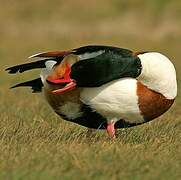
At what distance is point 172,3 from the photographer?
2875 centimetres

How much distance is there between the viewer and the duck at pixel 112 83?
6.01 m

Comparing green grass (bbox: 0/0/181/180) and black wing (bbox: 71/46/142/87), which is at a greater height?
black wing (bbox: 71/46/142/87)

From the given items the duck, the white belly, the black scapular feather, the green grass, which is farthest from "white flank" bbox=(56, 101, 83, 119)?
the black scapular feather

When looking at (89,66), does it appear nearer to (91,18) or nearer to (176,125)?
(176,125)

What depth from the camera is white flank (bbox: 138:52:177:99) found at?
6.01 metres

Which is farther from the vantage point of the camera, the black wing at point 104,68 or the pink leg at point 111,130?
the pink leg at point 111,130

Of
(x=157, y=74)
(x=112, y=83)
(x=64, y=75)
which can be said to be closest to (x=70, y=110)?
(x=64, y=75)

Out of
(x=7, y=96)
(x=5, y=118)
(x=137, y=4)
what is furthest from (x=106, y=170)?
(x=137, y=4)

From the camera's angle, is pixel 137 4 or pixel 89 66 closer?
pixel 89 66

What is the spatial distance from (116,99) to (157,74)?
0.39 metres

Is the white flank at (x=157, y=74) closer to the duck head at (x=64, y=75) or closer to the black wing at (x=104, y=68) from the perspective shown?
the black wing at (x=104, y=68)

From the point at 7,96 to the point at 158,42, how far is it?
13988 millimetres

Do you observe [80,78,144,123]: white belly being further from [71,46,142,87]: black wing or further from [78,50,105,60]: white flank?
[78,50,105,60]: white flank

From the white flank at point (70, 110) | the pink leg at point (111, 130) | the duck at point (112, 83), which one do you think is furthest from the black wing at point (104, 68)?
the pink leg at point (111, 130)
